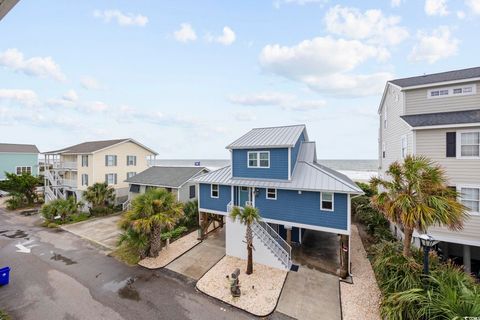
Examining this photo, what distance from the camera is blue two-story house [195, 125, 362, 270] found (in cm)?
1216

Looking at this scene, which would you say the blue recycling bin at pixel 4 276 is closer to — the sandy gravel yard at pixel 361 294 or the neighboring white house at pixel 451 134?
the sandy gravel yard at pixel 361 294

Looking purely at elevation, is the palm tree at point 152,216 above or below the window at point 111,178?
below

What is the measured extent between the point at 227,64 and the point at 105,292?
2054 centimetres

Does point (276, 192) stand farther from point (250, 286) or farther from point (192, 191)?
point (192, 191)

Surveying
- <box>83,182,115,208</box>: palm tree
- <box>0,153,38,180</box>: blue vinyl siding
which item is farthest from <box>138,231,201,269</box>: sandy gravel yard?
<box>0,153,38,180</box>: blue vinyl siding

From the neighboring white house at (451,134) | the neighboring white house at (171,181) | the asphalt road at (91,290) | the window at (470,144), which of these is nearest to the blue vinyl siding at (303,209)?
the neighboring white house at (451,134)

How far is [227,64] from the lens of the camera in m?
20.9

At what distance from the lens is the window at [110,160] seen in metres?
27.2

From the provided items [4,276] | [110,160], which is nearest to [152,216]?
[4,276]

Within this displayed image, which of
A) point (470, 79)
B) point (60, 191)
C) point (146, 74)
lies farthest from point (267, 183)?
point (60, 191)

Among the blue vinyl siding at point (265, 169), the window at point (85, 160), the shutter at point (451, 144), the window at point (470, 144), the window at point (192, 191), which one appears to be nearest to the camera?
the window at point (470, 144)

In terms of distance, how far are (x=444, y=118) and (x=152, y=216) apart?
18358 millimetres

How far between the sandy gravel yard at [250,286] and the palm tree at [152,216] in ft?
13.7

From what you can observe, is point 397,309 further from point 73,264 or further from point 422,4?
point 73,264
